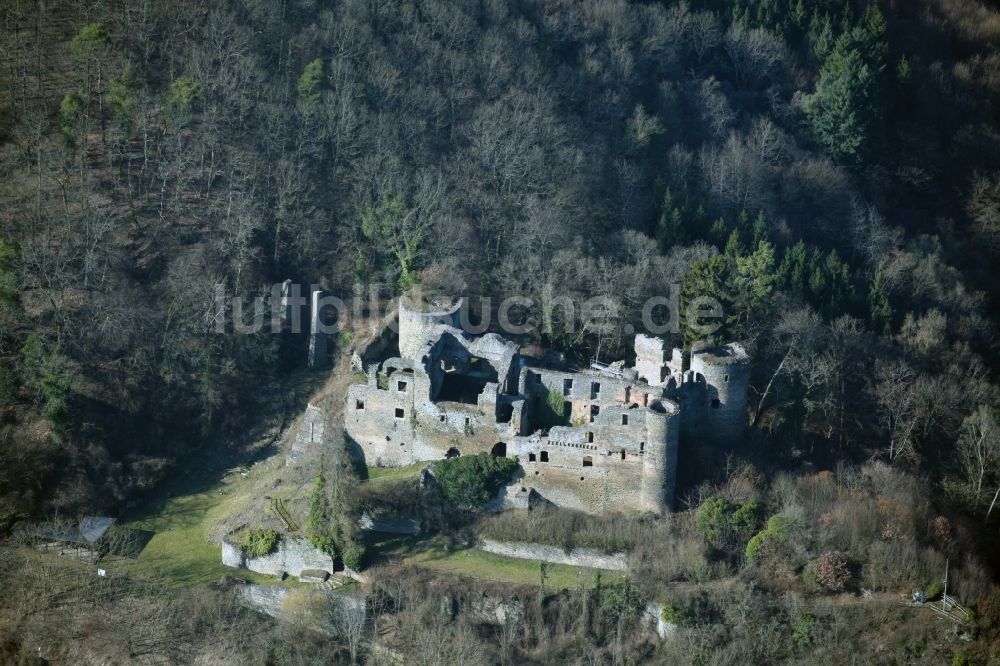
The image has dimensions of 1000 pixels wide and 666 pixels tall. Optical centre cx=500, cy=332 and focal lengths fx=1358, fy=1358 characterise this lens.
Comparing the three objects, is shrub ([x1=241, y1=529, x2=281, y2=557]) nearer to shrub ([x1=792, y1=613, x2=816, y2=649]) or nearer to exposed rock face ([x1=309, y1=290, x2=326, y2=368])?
exposed rock face ([x1=309, y1=290, x2=326, y2=368])

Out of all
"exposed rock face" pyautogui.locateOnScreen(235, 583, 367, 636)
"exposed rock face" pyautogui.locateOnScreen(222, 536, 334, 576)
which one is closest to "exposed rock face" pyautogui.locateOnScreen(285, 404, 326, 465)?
"exposed rock face" pyautogui.locateOnScreen(222, 536, 334, 576)

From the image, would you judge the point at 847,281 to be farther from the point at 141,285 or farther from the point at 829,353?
the point at 141,285

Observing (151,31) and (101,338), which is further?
(151,31)

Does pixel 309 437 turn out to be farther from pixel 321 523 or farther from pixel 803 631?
pixel 803 631

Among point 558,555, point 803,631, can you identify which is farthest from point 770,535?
point 558,555

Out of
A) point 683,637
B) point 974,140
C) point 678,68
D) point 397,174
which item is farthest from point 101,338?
point 974,140

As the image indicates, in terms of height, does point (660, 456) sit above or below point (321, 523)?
above
